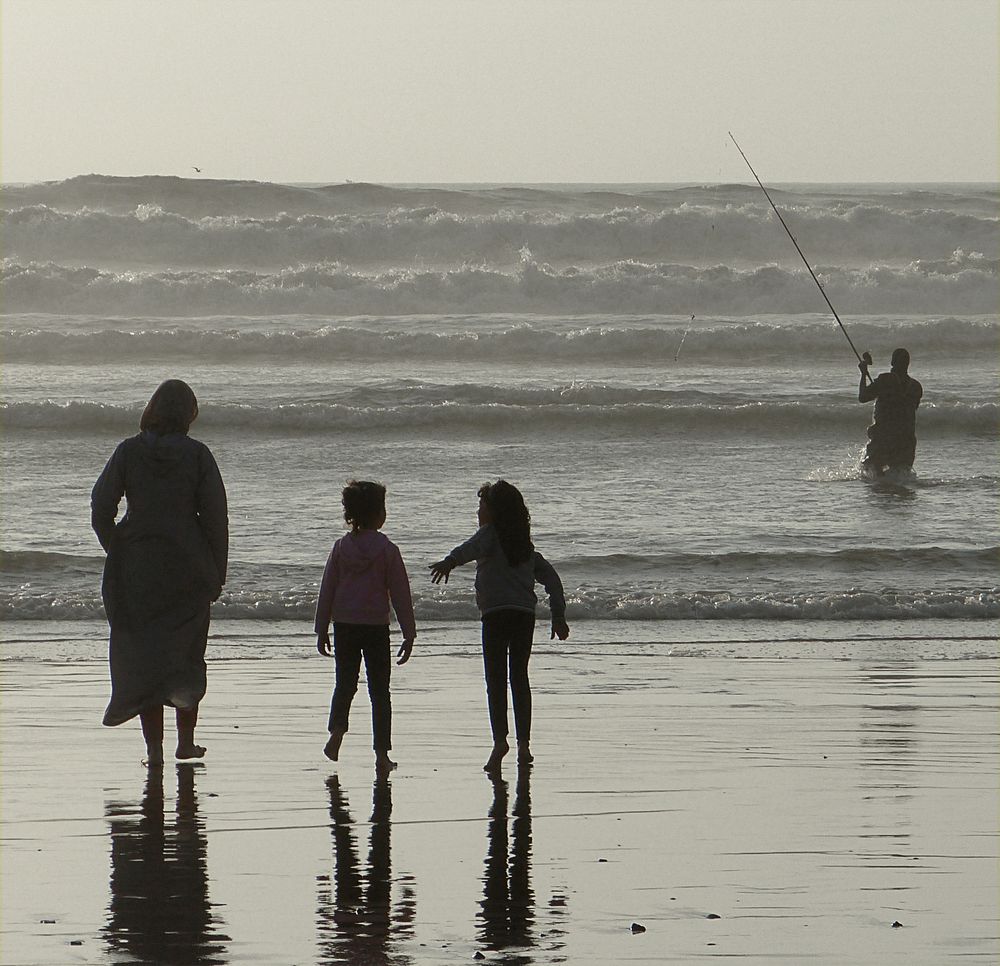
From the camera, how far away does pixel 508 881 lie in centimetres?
472

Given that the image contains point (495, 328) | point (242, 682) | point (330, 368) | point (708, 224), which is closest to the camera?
point (242, 682)

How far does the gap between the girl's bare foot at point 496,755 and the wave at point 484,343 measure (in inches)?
886

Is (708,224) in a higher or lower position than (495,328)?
higher

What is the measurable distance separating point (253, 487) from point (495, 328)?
15378 mm

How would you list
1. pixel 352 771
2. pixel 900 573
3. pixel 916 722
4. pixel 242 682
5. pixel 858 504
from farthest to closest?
1. pixel 858 504
2. pixel 900 573
3. pixel 242 682
4. pixel 916 722
5. pixel 352 771

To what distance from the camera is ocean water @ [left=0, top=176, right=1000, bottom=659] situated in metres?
11.7

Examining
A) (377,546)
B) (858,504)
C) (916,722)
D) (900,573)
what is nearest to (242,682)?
(377,546)

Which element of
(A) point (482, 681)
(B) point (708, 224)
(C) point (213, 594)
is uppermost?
(B) point (708, 224)

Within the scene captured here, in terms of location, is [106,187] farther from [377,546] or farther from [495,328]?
[377,546]

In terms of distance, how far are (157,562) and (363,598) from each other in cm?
79

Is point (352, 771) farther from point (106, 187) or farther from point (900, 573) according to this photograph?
point (106, 187)

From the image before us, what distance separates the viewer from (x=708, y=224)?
4034 cm

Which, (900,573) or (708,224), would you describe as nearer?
(900,573)

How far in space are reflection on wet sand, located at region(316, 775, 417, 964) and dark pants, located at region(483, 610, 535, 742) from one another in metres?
1.39
